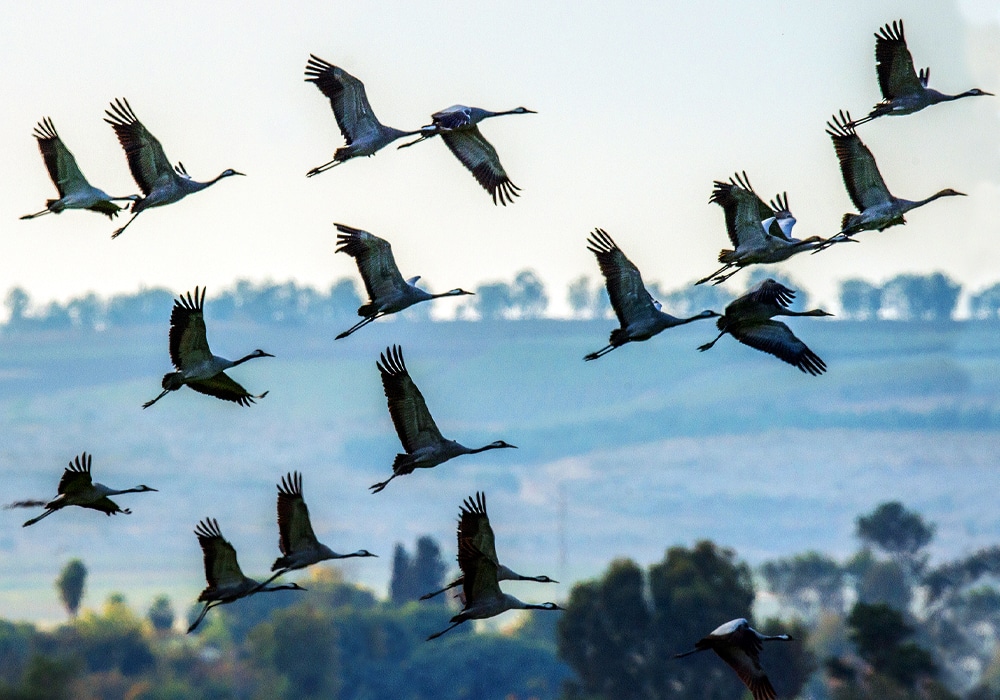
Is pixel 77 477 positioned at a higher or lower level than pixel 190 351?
lower

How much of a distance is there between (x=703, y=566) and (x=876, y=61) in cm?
8859

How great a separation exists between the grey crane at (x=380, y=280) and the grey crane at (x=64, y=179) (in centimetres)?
436

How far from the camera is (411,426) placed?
26969 mm

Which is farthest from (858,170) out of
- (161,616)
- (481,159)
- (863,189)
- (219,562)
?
(161,616)

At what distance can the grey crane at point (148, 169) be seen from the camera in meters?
28.5

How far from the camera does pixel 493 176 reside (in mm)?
31141

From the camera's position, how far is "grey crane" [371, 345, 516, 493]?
26.5m

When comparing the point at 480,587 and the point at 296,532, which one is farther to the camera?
Result: the point at 296,532

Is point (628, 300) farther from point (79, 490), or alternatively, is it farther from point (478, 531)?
point (79, 490)

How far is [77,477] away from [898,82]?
1531 cm

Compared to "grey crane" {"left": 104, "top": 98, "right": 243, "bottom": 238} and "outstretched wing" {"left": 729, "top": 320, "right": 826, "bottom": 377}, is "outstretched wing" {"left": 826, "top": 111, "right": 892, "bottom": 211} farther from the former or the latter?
"grey crane" {"left": 104, "top": 98, "right": 243, "bottom": 238}

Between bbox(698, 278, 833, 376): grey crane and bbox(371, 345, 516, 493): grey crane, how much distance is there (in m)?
4.48

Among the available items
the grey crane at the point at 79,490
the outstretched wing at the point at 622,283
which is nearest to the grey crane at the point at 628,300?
the outstretched wing at the point at 622,283

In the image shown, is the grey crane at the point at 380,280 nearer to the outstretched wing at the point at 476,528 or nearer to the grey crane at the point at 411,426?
the grey crane at the point at 411,426
